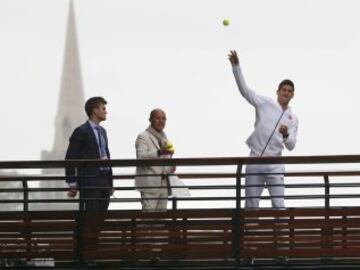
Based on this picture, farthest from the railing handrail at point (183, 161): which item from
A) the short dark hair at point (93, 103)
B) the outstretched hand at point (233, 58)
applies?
the outstretched hand at point (233, 58)

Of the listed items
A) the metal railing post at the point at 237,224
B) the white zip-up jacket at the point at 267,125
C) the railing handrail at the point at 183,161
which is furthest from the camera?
the white zip-up jacket at the point at 267,125

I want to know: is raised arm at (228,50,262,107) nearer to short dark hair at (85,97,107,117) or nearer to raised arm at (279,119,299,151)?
raised arm at (279,119,299,151)

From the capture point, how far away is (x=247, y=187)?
16.0 meters

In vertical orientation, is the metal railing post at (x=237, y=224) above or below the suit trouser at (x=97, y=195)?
below

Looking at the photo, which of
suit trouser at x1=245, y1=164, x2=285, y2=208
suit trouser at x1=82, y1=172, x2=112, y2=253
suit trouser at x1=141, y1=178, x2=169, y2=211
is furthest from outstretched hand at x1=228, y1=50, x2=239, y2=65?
suit trouser at x1=82, y1=172, x2=112, y2=253

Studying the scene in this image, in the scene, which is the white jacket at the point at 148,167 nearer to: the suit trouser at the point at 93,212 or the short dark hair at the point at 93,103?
the suit trouser at the point at 93,212

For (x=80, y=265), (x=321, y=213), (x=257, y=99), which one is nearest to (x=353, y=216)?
(x=321, y=213)

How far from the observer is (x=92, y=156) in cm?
1642

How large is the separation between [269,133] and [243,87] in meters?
0.50

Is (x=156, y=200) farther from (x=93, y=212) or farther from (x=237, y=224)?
(x=237, y=224)

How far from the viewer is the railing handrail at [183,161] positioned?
15.1 metres

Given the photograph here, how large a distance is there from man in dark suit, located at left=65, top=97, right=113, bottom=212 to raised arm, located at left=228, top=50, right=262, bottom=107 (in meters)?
1.26

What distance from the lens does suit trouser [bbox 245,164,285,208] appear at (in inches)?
635

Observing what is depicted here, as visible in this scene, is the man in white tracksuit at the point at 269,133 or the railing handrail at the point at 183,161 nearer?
the railing handrail at the point at 183,161
